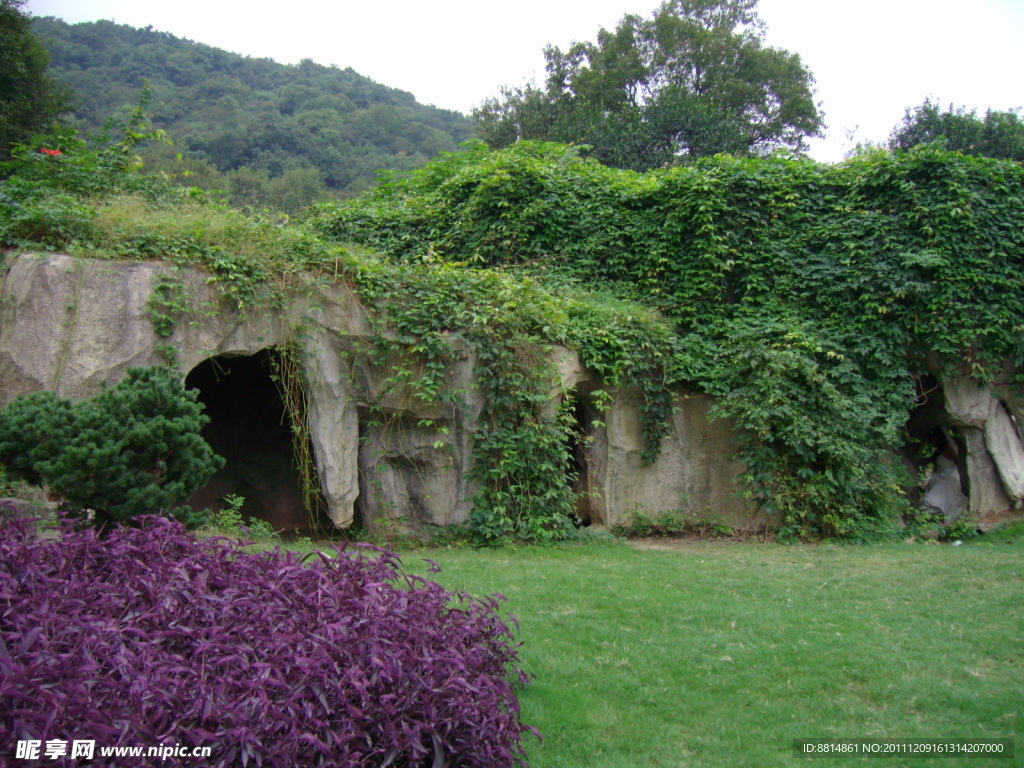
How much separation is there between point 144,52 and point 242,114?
7.30 meters

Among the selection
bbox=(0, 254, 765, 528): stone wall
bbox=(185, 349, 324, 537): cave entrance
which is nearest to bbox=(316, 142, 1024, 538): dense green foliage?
bbox=(0, 254, 765, 528): stone wall

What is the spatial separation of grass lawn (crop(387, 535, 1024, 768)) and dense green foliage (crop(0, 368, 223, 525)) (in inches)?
102

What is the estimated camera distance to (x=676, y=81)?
3002cm

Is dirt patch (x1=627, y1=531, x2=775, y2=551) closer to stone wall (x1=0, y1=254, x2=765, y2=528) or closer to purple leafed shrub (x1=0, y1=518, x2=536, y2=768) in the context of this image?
stone wall (x1=0, y1=254, x2=765, y2=528)

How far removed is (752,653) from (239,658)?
372 cm

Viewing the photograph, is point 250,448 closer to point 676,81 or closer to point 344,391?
point 344,391

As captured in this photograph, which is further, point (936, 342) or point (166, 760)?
Answer: point (936, 342)

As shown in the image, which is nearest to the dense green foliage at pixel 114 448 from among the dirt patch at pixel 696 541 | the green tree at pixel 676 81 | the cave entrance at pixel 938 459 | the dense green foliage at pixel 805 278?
the dense green foliage at pixel 805 278

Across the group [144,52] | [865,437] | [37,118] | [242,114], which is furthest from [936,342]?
[144,52]

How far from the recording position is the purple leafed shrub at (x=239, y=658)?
2693mm

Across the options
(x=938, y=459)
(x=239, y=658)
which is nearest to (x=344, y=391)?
(x=239, y=658)

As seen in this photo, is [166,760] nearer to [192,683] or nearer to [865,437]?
[192,683]

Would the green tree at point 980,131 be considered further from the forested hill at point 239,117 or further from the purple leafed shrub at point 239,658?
the purple leafed shrub at point 239,658

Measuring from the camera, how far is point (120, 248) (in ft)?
26.6
